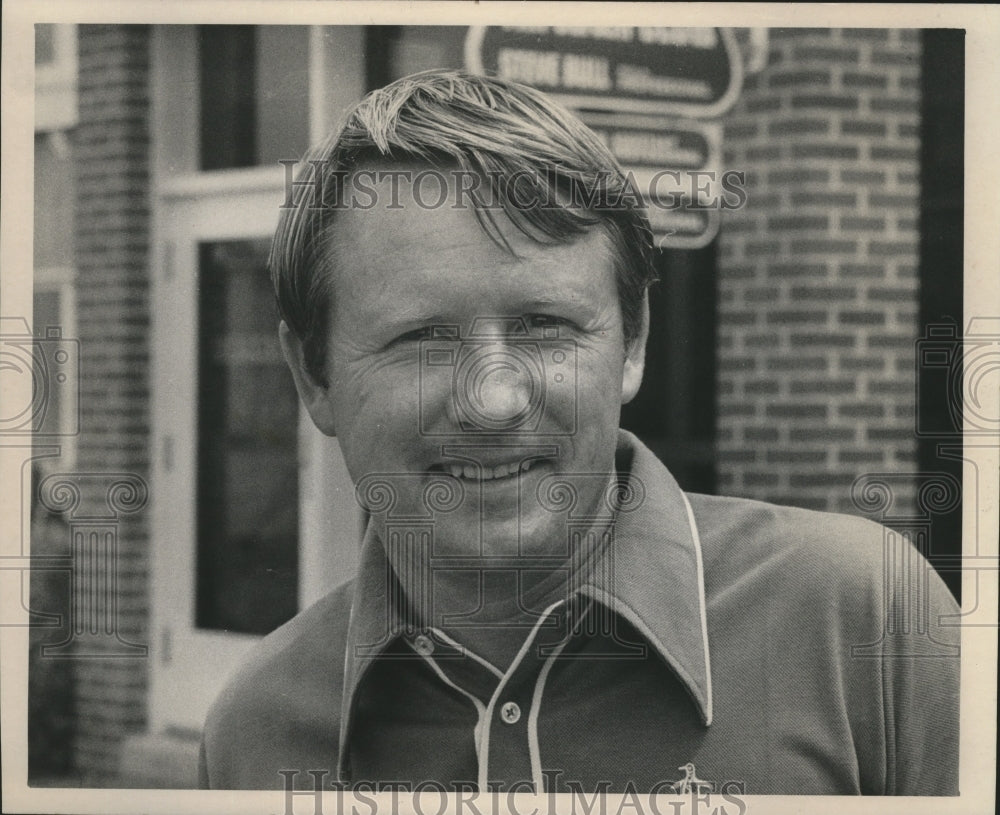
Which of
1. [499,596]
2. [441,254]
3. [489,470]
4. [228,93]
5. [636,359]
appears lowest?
[499,596]

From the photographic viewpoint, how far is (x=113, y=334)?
2857mm

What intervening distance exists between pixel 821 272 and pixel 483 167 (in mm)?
872

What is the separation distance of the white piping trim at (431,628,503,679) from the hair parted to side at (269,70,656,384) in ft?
1.97

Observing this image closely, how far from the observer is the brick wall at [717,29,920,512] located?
2732mm

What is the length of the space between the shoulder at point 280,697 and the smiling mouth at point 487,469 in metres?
0.37

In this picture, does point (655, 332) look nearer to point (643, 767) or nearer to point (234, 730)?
point (643, 767)

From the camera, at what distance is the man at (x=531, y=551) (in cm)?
247

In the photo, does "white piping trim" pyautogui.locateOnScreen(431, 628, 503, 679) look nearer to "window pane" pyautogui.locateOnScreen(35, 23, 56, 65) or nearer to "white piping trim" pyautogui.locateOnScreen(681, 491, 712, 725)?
"white piping trim" pyautogui.locateOnScreen(681, 491, 712, 725)

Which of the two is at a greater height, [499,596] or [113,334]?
[113,334]

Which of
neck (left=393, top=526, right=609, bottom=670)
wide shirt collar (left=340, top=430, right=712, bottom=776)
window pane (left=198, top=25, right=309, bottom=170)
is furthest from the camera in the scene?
window pane (left=198, top=25, right=309, bottom=170)

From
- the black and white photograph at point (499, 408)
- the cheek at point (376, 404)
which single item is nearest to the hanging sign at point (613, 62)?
the black and white photograph at point (499, 408)

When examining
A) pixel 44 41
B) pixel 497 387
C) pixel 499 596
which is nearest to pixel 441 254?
pixel 497 387

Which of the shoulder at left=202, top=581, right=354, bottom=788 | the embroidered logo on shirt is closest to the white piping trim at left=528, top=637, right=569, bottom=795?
the embroidered logo on shirt

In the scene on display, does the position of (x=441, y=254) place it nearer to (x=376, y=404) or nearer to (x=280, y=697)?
(x=376, y=404)
